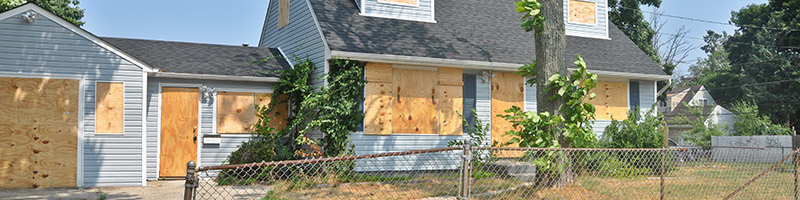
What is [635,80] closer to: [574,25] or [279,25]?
[574,25]

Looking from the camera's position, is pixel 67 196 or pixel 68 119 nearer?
pixel 67 196

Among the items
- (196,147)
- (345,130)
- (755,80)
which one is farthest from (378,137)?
(755,80)

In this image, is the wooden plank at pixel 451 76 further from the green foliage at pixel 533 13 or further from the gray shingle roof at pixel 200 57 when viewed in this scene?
the green foliage at pixel 533 13

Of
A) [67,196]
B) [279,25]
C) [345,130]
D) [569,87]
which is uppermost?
[279,25]

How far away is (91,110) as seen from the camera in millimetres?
10805

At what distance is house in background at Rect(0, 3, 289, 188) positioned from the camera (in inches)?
408

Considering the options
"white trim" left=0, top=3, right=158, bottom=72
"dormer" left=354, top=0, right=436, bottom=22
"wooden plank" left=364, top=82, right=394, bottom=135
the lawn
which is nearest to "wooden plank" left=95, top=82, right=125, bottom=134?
"white trim" left=0, top=3, right=158, bottom=72

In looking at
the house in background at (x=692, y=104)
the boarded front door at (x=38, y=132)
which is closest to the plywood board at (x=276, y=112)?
the boarded front door at (x=38, y=132)

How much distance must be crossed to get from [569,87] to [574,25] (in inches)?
347

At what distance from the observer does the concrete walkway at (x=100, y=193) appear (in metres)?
9.48

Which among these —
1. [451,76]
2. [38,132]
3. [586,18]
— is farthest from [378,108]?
[586,18]

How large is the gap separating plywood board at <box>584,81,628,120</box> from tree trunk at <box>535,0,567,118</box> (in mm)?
6634

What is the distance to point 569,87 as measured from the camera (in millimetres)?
9195

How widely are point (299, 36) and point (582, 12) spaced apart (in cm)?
818
